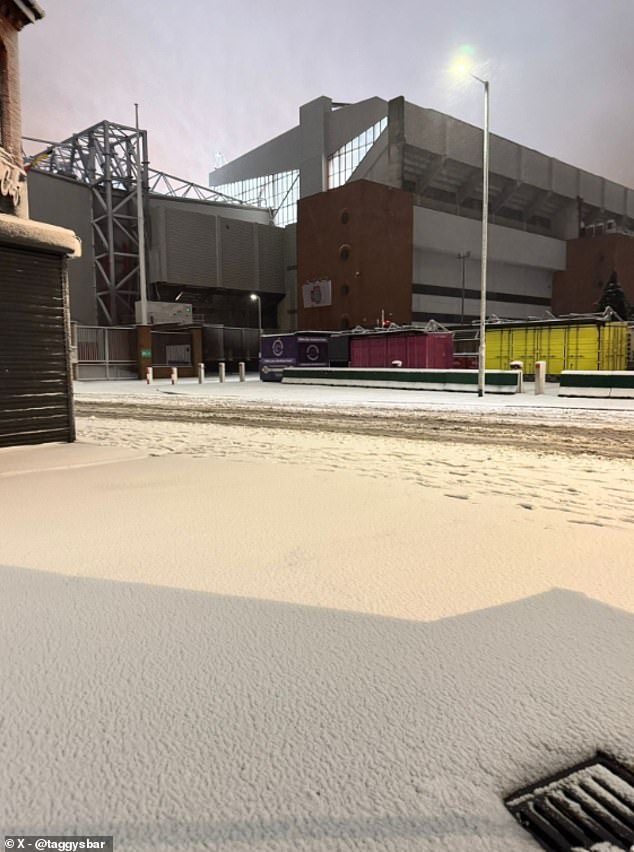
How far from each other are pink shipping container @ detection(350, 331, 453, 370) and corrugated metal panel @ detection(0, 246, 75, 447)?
802 inches

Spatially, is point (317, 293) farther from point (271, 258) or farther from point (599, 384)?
point (599, 384)

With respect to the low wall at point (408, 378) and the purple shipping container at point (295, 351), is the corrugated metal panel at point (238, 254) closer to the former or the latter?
the purple shipping container at point (295, 351)

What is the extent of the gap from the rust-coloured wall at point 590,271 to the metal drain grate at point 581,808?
73121mm

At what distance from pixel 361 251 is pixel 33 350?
145 feet

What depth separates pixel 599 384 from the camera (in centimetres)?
1894

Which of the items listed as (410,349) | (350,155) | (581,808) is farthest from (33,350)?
(350,155)

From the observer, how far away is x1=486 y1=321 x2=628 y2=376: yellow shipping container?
2583 centimetres

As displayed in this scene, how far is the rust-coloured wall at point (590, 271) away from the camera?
65125mm

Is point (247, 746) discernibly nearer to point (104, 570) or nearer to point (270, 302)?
point (104, 570)

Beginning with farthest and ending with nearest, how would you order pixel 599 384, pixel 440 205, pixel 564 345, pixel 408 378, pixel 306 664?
pixel 440 205 < pixel 564 345 < pixel 408 378 < pixel 599 384 < pixel 306 664

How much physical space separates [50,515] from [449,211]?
6389 centimetres

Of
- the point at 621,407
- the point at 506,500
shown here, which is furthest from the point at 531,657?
the point at 621,407

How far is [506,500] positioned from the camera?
527 cm

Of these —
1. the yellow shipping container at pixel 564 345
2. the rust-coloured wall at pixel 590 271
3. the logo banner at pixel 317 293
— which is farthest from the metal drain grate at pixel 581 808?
the rust-coloured wall at pixel 590 271
